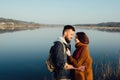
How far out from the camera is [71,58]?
3.96m

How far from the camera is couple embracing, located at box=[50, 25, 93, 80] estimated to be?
12.3 ft

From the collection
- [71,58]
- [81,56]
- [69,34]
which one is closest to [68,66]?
[71,58]

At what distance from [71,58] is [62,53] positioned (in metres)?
0.28

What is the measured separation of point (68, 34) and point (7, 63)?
9772 millimetres

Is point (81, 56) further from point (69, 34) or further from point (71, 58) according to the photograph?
point (69, 34)

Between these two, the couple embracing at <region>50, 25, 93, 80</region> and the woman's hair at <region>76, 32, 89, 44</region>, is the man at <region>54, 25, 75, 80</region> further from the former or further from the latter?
the woman's hair at <region>76, 32, 89, 44</region>

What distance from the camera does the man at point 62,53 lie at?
12.2ft

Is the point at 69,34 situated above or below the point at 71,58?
above

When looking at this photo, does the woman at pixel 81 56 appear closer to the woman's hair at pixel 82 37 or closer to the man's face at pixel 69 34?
the woman's hair at pixel 82 37

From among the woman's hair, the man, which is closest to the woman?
the woman's hair

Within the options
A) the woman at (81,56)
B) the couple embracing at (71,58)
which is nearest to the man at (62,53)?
the couple embracing at (71,58)

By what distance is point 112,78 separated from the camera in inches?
309

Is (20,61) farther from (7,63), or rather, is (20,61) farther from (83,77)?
(83,77)

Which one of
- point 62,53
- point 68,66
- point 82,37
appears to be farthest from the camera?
point 82,37
